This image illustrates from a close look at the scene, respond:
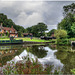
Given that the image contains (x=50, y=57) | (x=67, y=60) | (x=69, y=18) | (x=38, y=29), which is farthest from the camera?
(x=38, y=29)

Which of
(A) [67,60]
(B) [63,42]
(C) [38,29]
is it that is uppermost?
(C) [38,29]

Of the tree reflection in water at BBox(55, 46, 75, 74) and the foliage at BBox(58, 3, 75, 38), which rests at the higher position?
the foliage at BBox(58, 3, 75, 38)

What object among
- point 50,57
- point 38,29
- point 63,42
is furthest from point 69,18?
point 50,57

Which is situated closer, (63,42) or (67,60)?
(67,60)

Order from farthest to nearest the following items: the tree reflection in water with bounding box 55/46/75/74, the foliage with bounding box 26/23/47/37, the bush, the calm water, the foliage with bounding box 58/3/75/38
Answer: the foliage with bounding box 26/23/47/37, the foliage with bounding box 58/3/75/38, the bush, the calm water, the tree reflection in water with bounding box 55/46/75/74

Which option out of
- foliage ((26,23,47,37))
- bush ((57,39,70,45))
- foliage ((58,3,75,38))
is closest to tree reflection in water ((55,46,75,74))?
bush ((57,39,70,45))

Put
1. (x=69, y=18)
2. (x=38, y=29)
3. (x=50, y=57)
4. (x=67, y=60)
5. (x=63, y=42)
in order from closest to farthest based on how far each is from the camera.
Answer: (x=67, y=60), (x=50, y=57), (x=63, y=42), (x=69, y=18), (x=38, y=29)

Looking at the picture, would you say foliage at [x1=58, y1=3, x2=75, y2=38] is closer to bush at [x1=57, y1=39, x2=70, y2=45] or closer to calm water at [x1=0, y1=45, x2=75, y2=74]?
bush at [x1=57, y1=39, x2=70, y2=45]

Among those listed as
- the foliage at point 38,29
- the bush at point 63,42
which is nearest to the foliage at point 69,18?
the bush at point 63,42

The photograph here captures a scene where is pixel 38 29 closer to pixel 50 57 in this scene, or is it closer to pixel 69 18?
pixel 69 18

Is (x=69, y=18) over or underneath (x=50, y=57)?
over

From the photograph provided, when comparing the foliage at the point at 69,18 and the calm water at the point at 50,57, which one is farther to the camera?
the foliage at the point at 69,18

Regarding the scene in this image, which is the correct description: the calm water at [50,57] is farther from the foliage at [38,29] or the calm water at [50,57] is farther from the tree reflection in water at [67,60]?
the foliage at [38,29]

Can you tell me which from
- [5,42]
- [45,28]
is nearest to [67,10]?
[45,28]
